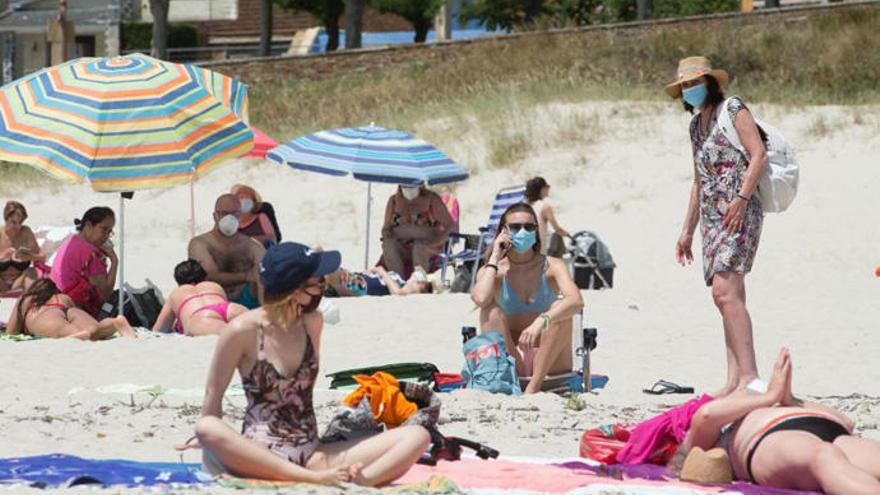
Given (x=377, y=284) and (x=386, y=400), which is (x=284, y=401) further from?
(x=377, y=284)

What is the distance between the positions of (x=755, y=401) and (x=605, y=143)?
15784 millimetres

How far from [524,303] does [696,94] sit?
1.46m

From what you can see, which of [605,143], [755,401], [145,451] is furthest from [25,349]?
[605,143]

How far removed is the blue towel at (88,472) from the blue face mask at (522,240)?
9.24 ft

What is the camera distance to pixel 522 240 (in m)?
8.80

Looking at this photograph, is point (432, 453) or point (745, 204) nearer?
point (432, 453)

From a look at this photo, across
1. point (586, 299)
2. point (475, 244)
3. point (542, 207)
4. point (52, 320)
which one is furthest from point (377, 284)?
point (52, 320)

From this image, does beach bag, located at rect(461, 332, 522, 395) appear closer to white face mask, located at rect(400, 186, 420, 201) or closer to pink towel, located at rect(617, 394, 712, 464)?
pink towel, located at rect(617, 394, 712, 464)

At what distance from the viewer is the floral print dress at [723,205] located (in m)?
7.83

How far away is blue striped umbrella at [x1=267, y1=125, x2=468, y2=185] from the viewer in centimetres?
1459

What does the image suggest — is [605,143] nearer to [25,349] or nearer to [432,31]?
[25,349]

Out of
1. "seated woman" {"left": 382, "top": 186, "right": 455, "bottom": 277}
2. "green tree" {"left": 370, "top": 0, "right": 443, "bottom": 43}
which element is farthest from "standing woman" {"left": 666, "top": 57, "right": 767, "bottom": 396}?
"green tree" {"left": 370, "top": 0, "right": 443, "bottom": 43}

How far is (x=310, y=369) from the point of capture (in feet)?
19.7

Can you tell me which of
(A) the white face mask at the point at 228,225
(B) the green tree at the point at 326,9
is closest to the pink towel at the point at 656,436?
(A) the white face mask at the point at 228,225
